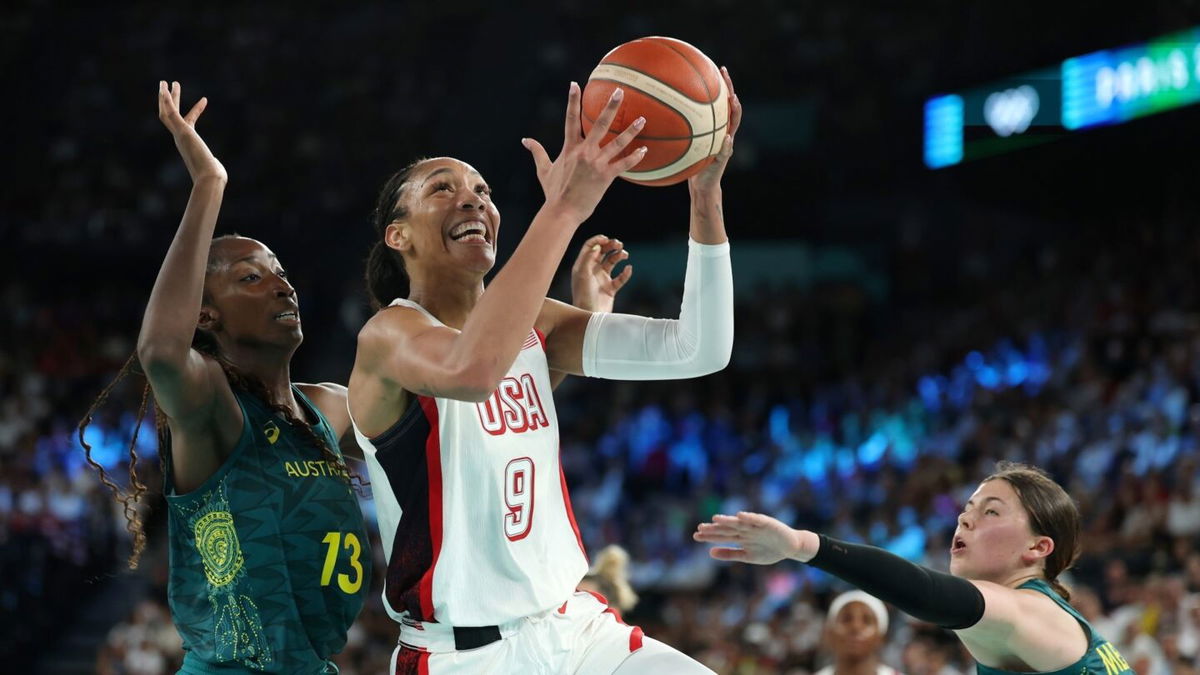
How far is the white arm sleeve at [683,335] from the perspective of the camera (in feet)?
12.0

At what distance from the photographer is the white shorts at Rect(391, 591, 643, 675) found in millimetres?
3350

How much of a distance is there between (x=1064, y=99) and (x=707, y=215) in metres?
10.7

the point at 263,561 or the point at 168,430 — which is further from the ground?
the point at 168,430

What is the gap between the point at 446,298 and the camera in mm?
3662

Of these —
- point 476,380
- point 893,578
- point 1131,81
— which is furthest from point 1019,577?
point 1131,81

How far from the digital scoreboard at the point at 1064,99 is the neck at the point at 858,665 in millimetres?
8231

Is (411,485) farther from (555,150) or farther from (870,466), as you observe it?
(555,150)

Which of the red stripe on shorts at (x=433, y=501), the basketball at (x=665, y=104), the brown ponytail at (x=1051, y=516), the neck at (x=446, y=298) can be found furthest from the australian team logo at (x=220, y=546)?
the brown ponytail at (x=1051, y=516)

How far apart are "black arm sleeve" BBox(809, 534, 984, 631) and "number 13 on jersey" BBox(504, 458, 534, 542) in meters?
0.72

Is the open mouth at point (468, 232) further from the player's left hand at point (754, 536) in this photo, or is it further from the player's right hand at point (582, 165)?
the player's left hand at point (754, 536)

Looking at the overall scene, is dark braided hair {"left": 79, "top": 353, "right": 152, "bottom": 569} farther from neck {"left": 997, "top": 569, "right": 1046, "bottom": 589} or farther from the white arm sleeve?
neck {"left": 997, "top": 569, "right": 1046, "bottom": 589}

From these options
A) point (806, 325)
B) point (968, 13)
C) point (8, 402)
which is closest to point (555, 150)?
point (806, 325)

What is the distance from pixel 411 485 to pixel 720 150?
1.18m

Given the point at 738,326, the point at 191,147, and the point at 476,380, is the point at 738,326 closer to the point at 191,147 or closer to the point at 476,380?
the point at 191,147
